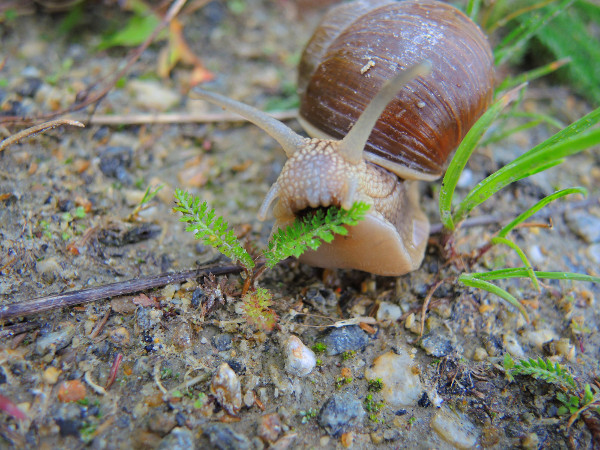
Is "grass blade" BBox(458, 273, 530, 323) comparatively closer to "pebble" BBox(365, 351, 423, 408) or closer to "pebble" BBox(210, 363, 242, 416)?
"pebble" BBox(365, 351, 423, 408)

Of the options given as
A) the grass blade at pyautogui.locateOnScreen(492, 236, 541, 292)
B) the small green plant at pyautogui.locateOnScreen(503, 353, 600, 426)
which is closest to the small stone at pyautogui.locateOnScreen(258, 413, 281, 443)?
the small green plant at pyautogui.locateOnScreen(503, 353, 600, 426)

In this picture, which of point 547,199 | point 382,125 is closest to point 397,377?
point 547,199

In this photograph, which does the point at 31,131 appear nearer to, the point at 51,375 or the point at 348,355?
the point at 51,375

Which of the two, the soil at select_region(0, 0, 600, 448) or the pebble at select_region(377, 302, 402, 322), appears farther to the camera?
the pebble at select_region(377, 302, 402, 322)

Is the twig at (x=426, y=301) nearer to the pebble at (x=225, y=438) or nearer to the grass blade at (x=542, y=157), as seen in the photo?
the grass blade at (x=542, y=157)

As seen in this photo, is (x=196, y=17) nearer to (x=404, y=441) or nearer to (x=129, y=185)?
(x=129, y=185)

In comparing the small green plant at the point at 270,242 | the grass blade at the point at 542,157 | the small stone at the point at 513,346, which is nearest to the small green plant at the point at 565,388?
the small stone at the point at 513,346
